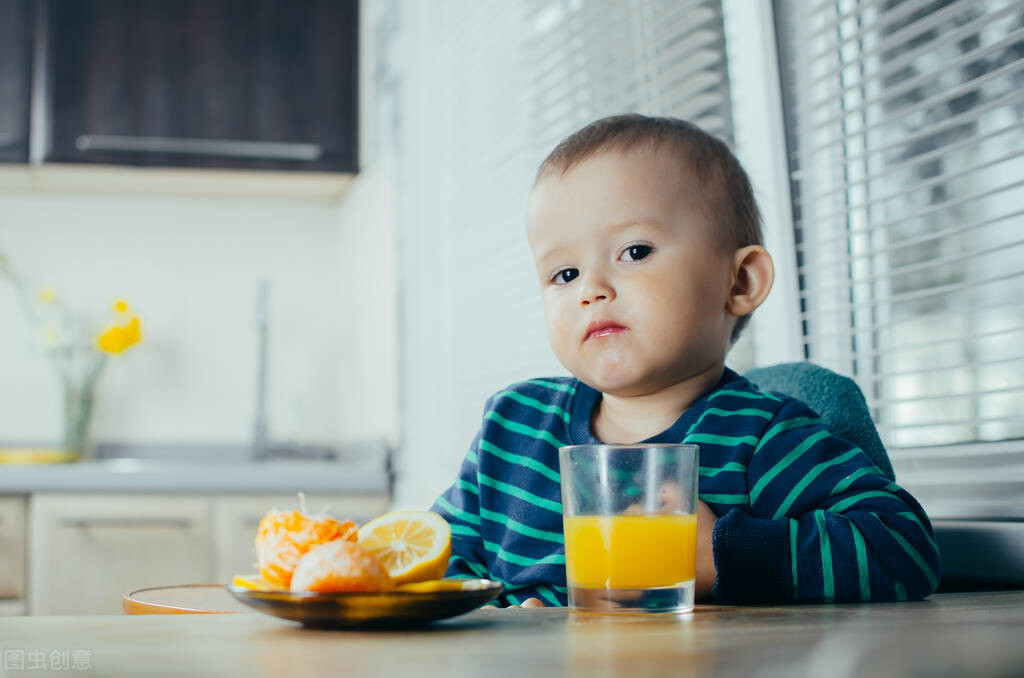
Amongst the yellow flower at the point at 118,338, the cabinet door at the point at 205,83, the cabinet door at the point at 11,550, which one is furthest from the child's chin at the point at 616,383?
the yellow flower at the point at 118,338

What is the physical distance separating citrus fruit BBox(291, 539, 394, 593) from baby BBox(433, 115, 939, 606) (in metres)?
0.29

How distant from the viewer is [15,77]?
8.69 ft

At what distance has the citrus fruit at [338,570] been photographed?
0.54 meters

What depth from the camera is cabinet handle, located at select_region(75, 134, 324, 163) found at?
2.67 metres

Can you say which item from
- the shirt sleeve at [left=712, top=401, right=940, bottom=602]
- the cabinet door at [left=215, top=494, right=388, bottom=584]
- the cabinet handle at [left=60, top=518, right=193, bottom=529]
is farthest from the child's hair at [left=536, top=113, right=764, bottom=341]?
the cabinet handle at [left=60, top=518, right=193, bottom=529]

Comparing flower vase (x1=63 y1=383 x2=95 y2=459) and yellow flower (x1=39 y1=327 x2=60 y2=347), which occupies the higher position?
yellow flower (x1=39 y1=327 x2=60 y2=347)

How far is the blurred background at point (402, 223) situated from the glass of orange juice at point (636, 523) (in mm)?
476

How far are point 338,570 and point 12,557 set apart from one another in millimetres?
1996

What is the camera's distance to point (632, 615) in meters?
0.61

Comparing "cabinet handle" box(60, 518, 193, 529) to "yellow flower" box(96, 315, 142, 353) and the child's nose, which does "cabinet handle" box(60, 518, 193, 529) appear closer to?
"yellow flower" box(96, 315, 142, 353)

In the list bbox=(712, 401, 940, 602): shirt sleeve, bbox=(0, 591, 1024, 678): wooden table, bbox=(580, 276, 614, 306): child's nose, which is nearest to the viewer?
bbox=(0, 591, 1024, 678): wooden table

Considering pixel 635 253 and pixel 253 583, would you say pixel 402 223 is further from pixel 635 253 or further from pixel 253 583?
pixel 253 583

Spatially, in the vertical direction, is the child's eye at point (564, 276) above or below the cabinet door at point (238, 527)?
above

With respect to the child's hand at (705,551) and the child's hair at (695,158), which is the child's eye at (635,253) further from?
the child's hand at (705,551)
